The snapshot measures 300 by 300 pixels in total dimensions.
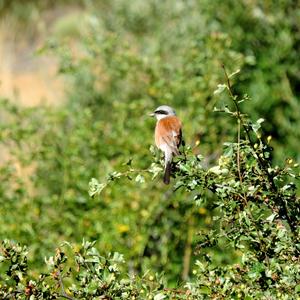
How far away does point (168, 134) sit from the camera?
3541 millimetres

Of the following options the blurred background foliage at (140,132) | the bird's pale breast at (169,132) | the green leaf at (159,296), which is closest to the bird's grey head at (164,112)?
the bird's pale breast at (169,132)

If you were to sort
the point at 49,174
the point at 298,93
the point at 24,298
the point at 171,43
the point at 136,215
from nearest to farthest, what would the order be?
the point at 24,298, the point at 136,215, the point at 49,174, the point at 298,93, the point at 171,43

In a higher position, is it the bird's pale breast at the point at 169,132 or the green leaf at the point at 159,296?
the green leaf at the point at 159,296

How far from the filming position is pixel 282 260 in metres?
2.27

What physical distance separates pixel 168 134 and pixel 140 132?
6.33 feet

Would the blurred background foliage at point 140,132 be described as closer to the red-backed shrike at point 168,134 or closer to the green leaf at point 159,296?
the red-backed shrike at point 168,134

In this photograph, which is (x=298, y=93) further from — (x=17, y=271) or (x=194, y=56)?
(x=17, y=271)

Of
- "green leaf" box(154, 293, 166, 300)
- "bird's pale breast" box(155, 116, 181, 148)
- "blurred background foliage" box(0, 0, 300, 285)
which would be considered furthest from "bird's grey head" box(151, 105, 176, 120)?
"green leaf" box(154, 293, 166, 300)

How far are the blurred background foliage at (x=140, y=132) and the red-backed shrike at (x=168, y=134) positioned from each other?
905 millimetres

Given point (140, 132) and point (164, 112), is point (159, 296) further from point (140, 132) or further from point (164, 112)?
point (140, 132)

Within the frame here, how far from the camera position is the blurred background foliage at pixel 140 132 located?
4.96m

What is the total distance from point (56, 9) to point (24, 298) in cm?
1703

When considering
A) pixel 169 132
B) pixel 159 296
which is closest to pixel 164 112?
pixel 169 132

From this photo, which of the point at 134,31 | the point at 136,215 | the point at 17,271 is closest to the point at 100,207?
the point at 136,215
